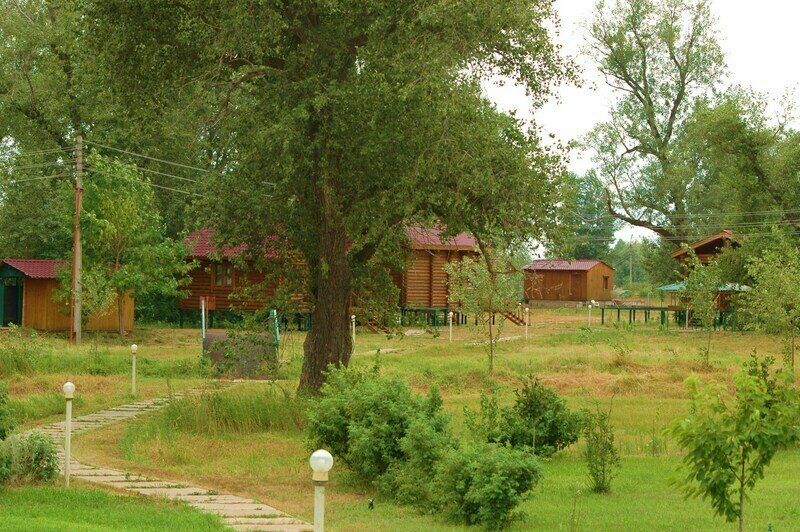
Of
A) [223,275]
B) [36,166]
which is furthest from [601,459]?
[36,166]

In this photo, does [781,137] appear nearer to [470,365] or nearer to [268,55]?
[470,365]

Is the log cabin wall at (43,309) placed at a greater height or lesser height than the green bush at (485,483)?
greater

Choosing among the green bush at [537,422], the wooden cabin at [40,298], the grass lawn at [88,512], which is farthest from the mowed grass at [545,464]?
the wooden cabin at [40,298]

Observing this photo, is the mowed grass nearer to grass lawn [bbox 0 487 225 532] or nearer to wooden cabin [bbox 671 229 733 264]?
grass lawn [bbox 0 487 225 532]

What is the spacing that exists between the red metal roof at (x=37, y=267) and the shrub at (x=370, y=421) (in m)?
25.4

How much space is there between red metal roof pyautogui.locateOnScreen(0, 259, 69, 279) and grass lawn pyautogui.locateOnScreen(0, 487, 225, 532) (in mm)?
26652

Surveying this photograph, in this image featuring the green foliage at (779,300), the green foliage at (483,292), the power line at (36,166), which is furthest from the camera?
the power line at (36,166)

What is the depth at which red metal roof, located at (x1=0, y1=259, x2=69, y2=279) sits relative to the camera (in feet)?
119

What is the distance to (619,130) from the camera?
55.2 meters

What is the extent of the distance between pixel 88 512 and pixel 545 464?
240 inches

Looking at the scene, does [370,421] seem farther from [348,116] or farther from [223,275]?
[223,275]

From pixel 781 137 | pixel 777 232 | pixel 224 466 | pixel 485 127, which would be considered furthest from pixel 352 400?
pixel 781 137

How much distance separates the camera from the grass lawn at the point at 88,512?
8.66 meters

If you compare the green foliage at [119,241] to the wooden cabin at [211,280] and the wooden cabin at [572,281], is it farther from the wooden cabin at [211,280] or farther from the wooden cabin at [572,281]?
the wooden cabin at [572,281]
